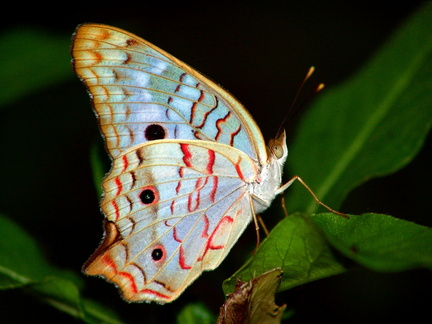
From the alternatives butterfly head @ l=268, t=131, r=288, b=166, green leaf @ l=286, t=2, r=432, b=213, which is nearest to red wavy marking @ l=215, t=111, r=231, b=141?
butterfly head @ l=268, t=131, r=288, b=166

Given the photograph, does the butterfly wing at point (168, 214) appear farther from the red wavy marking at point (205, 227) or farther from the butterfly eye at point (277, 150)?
the butterfly eye at point (277, 150)

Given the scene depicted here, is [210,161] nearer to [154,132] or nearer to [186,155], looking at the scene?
[186,155]

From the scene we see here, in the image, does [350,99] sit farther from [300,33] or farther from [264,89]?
[300,33]

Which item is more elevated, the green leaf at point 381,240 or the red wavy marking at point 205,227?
the green leaf at point 381,240

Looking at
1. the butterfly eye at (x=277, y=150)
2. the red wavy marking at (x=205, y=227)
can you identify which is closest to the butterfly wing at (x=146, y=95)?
the butterfly eye at (x=277, y=150)

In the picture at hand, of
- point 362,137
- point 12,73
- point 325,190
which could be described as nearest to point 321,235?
point 325,190

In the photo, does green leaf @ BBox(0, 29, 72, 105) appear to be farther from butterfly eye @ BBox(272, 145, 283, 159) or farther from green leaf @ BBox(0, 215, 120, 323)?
butterfly eye @ BBox(272, 145, 283, 159)

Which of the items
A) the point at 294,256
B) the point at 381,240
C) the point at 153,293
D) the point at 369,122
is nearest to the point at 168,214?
the point at 153,293
